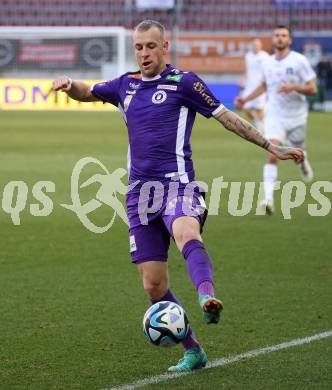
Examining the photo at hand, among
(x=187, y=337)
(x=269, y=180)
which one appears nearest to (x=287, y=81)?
(x=269, y=180)

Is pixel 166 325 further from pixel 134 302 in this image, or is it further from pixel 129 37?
pixel 129 37

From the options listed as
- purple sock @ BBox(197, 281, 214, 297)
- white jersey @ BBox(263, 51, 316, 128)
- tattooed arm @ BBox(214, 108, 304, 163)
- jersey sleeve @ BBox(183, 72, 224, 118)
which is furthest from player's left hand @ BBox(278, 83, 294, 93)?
purple sock @ BBox(197, 281, 214, 297)

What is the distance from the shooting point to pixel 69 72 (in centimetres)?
3697

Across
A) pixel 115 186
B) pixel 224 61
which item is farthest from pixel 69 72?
pixel 115 186

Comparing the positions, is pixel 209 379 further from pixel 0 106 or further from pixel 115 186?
pixel 0 106

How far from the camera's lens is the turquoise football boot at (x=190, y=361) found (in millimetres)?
6383

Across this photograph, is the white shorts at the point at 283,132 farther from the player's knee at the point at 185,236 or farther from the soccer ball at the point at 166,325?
the soccer ball at the point at 166,325

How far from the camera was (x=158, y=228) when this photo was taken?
637 centimetres

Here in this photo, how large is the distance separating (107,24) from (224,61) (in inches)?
227

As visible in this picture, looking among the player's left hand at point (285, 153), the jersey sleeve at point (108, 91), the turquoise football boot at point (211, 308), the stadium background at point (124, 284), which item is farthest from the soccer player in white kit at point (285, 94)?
the turquoise football boot at point (211, 308)

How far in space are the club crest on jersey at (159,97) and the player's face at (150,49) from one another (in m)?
0.13

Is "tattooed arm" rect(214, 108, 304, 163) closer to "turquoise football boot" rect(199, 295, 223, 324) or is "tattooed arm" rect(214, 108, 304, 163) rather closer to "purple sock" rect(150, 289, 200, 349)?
"purple sock" rect(150, 289, 200, 349)

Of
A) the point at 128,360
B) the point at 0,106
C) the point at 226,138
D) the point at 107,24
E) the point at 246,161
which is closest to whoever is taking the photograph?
the point at 128,360

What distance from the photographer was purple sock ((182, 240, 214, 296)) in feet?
18.8
